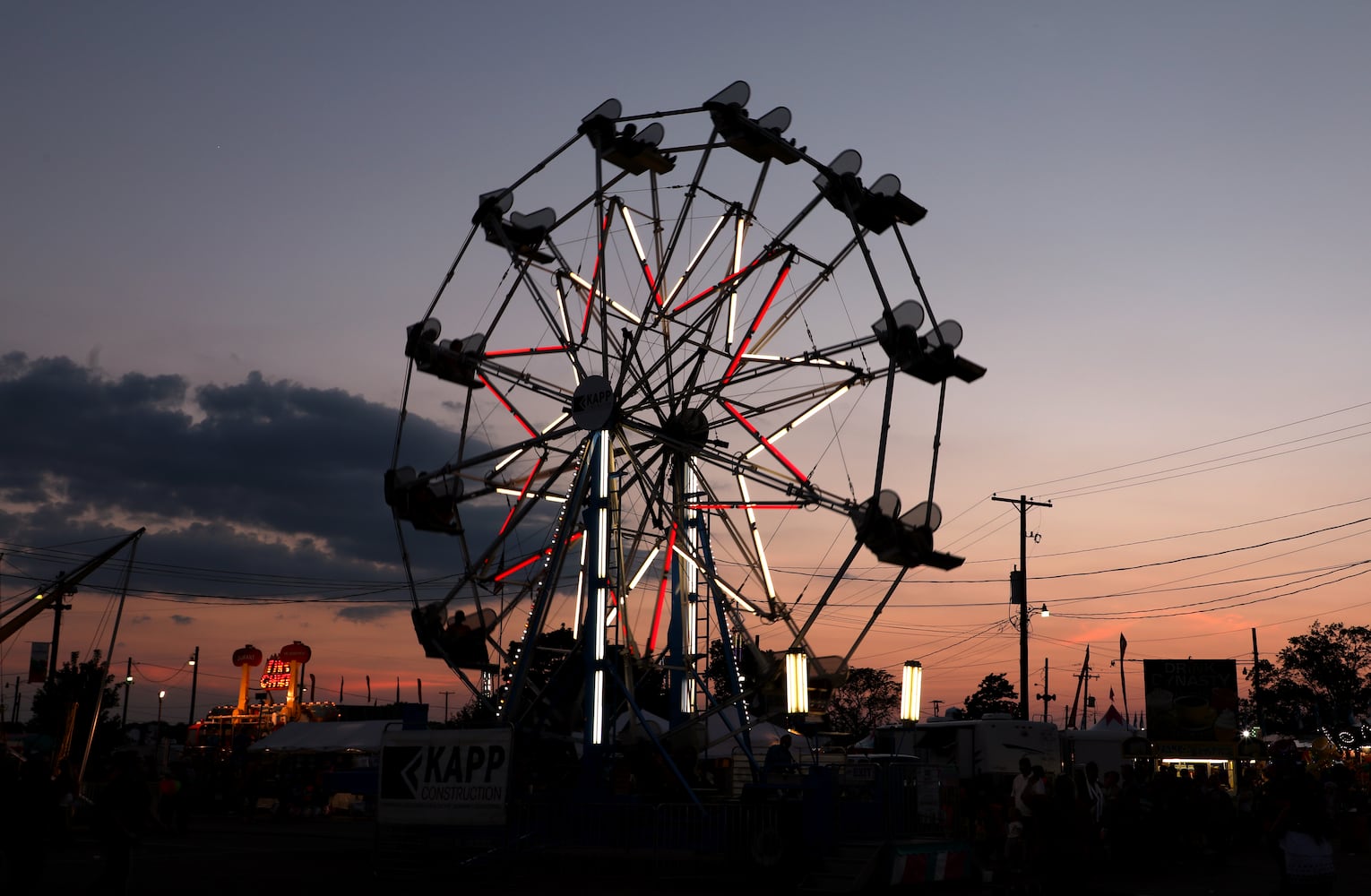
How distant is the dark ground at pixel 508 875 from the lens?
17812mm

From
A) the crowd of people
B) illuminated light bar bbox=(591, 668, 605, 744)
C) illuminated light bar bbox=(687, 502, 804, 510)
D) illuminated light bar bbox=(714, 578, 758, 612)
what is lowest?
the crowd of people

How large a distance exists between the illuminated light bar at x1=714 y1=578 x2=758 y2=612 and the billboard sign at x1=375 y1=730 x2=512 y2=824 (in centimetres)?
577

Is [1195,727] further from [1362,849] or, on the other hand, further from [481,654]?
[481,654]

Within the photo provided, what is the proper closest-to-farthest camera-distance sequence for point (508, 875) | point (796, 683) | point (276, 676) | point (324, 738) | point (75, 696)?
point (508, 875) < point (796, 683) < point (324, 738) < point (276, 676) < point (75, 696)

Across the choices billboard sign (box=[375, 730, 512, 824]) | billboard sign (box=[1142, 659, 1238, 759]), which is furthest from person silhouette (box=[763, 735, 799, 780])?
billboard sign (box=[1142, 659, 1238, 759])

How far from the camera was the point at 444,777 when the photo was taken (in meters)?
19.4

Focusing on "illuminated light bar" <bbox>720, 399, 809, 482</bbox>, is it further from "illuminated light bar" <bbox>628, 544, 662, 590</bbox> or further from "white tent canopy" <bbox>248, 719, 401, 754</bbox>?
"white tent canopy" <bbox>248, 719, 401, 754</bbox>

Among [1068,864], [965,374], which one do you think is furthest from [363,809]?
[1068,864]

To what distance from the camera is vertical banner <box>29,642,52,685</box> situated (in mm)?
55625

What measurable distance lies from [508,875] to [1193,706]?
38108mm

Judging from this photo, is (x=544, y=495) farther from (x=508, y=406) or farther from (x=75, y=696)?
(x=75, y=696)

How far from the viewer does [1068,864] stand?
12.7 metres

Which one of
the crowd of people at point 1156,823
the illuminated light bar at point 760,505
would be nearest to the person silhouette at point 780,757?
the crowd of people at point 1156,823

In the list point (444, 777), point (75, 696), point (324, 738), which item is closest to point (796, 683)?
point (444, 777)
